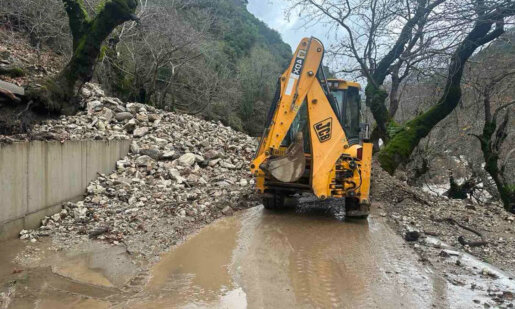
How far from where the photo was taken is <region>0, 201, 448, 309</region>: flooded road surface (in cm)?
390

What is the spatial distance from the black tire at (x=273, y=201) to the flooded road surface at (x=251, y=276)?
1.34 meters

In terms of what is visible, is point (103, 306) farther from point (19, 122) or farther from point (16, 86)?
point (16, 86)

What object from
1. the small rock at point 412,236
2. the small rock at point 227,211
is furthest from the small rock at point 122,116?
the small rock at point 412,236

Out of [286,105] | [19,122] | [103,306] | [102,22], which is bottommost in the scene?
[103,306]

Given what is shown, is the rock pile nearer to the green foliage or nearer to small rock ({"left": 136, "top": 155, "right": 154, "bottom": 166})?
small rock ({"left": 136, "top": 155, "right": 154, "bottom": 166})

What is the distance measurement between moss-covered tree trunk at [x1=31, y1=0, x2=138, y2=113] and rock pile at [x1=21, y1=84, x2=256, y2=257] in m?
0.51

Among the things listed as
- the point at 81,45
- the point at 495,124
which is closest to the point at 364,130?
the point at 495,124

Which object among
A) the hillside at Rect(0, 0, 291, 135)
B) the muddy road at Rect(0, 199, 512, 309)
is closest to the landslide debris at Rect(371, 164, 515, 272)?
the muddy road at Rect(0, 199, 512, 309)

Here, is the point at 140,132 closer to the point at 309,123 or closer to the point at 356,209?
the point at 309,123

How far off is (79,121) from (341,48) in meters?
8.35

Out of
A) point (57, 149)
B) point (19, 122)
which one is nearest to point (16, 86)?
point (19, 122)

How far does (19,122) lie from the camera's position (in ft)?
21.4

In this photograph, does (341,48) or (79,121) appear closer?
(79,121)

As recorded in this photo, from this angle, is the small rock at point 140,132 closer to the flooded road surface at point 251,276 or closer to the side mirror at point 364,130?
the flooded road surface at point 251,276
